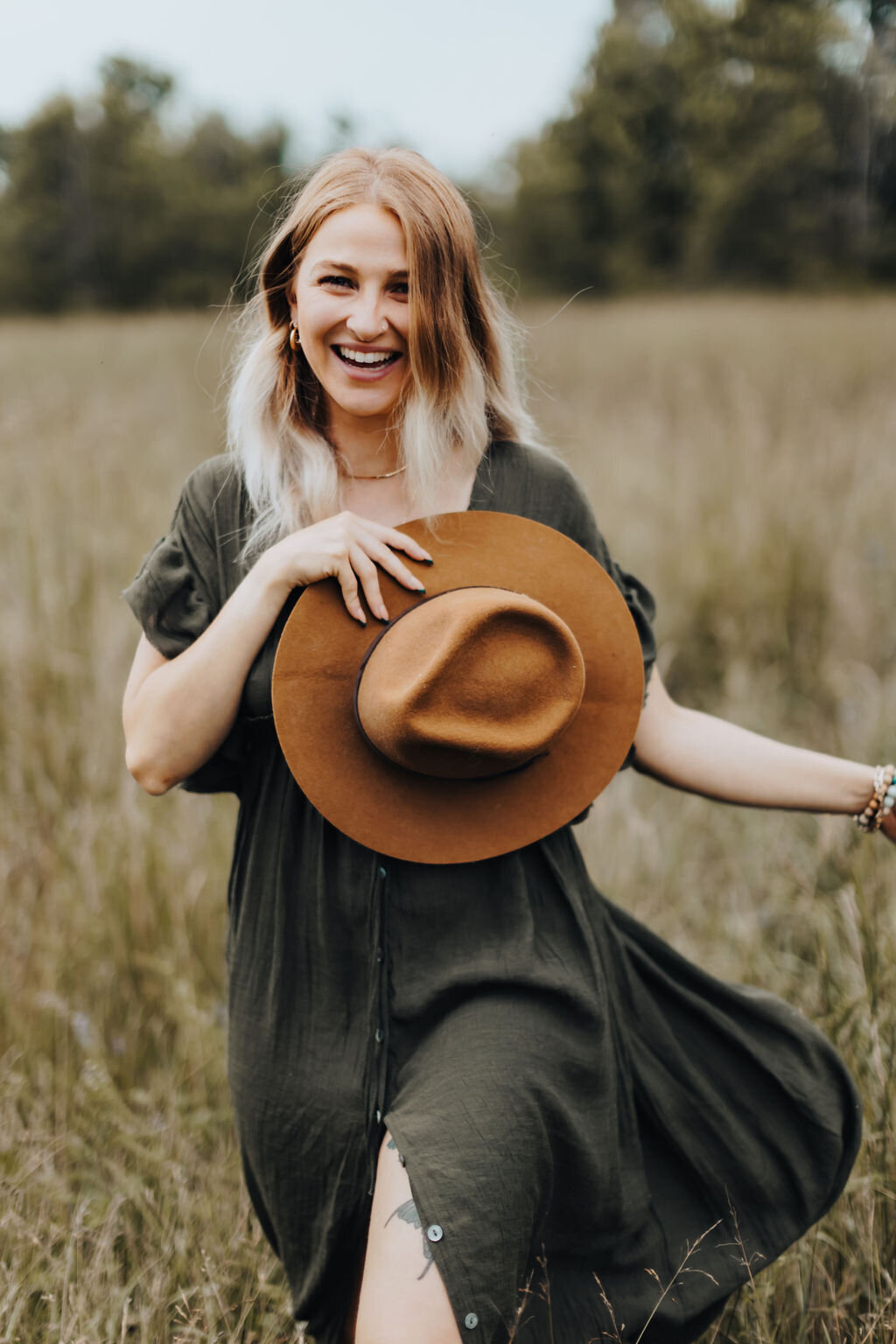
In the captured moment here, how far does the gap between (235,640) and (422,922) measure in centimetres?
49

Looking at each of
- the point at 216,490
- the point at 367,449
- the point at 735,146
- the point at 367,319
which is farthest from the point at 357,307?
the point at 735,146

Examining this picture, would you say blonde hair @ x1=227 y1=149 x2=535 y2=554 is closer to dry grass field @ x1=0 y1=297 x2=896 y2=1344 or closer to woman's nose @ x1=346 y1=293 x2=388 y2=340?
woman's nose @ x1=346 y1=293 x2=388 y2=340

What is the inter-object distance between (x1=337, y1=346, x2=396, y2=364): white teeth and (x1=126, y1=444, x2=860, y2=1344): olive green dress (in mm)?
231

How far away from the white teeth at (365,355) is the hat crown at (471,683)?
43 centimetres

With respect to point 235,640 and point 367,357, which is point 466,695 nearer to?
point 235,640

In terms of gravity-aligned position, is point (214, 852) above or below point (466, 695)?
below

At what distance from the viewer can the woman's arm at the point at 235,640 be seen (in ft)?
4.68

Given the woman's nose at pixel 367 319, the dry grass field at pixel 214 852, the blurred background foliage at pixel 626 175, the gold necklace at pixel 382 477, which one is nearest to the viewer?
the woman's nose at pixel 367 319

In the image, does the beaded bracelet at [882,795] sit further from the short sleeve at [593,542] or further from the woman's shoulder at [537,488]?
the woman's shoulder at [537,488]

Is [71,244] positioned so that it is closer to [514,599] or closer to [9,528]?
[9,528]

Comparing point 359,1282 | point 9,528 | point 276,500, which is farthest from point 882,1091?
point 9,528

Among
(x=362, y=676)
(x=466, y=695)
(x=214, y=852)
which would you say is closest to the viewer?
(x=466, y=695)

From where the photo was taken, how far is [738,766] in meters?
1.71

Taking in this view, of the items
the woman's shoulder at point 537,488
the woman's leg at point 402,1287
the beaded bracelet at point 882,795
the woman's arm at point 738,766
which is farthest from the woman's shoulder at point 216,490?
the beaded bracelet at point 882,795
